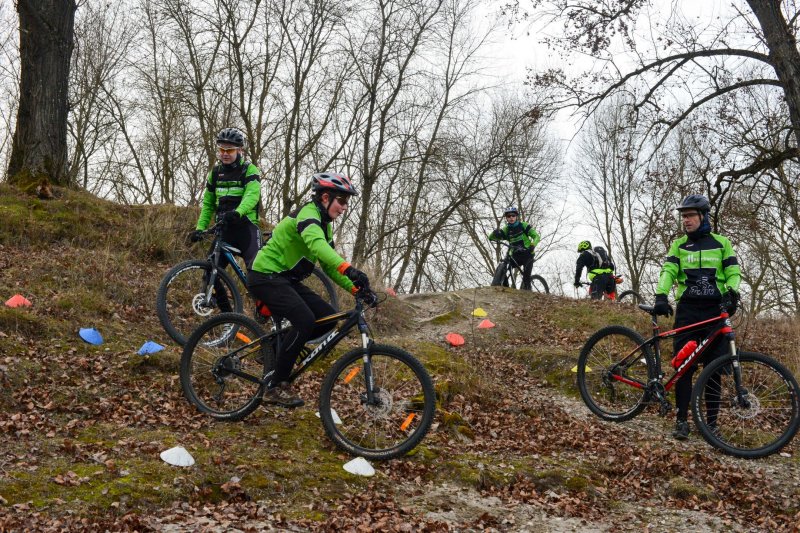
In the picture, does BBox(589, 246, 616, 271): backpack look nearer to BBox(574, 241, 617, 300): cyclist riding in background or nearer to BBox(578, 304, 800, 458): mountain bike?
BBox(574, 241, 617, 300): cyclist riding in background

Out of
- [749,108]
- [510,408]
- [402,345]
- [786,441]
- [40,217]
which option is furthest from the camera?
[749,108]

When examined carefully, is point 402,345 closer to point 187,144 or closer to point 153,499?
point 153,499

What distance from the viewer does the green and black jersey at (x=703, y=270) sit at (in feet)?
22.9

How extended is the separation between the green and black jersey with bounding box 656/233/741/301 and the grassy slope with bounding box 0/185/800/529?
1.55m

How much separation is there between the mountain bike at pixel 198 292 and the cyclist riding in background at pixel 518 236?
8607 mm

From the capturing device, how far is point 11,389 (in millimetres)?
5820

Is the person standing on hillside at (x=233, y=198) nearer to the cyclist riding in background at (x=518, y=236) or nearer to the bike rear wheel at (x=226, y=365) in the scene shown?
the bike rear wheel at (x=226, y=365)

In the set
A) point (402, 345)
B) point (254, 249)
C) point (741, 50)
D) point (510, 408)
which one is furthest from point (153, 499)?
point (741, 50)

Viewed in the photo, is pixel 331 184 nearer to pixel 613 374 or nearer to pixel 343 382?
pixel 343 382

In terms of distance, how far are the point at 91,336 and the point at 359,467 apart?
3.69 meters

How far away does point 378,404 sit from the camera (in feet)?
17.6

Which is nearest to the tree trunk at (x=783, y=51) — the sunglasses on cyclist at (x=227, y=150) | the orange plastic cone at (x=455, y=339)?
the orange plastic cone at (x=455, y=339)

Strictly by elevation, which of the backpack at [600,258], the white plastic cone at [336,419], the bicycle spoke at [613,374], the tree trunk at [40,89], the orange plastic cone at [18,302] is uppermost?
the tree trunk at [40,89]

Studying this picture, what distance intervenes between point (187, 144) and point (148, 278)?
1501cm
